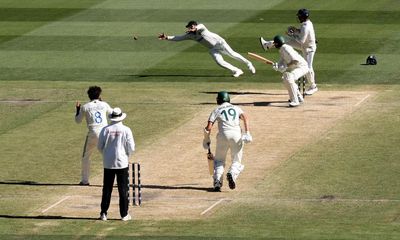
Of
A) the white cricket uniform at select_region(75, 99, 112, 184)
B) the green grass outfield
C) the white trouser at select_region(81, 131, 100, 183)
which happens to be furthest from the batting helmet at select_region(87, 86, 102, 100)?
the green grass outfield

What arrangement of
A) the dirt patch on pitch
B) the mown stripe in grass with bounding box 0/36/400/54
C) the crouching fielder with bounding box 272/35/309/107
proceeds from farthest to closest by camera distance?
the mown stripe in grass with bounding box 0/36/400/54 → the crouching fielder with bounding box 272/35/309/107 → the dirt patch on pitch

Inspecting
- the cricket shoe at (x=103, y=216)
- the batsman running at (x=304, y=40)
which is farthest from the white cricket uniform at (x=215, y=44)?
the cricket shoe at (x=103, y=216)

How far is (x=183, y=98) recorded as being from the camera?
36.4 metres

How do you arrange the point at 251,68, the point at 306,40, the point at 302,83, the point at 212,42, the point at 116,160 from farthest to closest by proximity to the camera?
the point at 251,68, the point at 212,42, the point at 302,83, the point at 306,40, the point at 116,160

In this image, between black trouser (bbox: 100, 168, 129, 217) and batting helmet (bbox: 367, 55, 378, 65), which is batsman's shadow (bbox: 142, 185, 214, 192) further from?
batting helmet (bbox: 367, 55, 378, 65)

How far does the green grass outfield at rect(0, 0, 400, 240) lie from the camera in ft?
80.5

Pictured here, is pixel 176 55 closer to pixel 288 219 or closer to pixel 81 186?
pixel 81 186

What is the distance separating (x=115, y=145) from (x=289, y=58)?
1064cm

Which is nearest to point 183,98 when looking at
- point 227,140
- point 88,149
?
point 88,149

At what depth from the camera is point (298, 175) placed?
91.9 ft

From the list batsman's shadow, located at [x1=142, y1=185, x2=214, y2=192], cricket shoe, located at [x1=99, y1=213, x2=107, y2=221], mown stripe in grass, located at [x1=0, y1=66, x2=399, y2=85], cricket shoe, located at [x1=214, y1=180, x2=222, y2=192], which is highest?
mown stripe in grass, located at [x1=0, y1=66, x2=399, y2=85]

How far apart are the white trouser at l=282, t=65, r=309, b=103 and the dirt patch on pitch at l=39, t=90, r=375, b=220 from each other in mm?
338

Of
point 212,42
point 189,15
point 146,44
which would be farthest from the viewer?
point 189,15

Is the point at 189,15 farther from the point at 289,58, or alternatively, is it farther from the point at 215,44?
the point at 289,58
